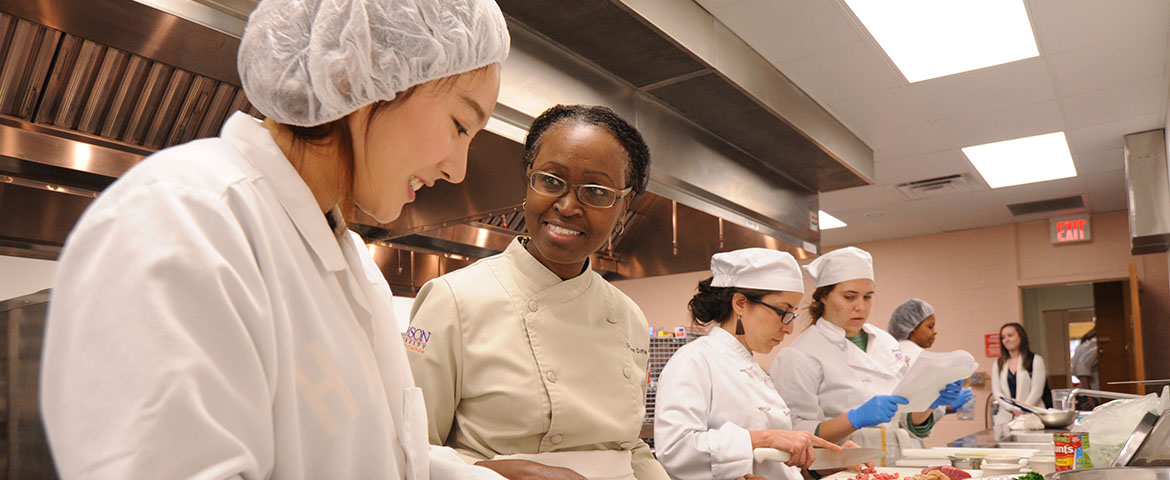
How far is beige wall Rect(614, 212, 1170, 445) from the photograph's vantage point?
7.67 m

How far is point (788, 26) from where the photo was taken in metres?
3.49

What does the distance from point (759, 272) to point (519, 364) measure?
1461 millimetres

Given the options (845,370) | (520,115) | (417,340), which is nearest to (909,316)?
(845,370)

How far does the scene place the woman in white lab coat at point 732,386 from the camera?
2018 mm

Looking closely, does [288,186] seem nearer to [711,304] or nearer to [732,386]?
[732,386]

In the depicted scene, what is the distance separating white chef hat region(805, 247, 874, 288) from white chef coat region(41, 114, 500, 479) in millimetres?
2899

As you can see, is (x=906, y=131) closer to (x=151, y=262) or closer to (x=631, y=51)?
(x=631, y=51)

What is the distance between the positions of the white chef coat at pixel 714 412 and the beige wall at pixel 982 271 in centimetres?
648

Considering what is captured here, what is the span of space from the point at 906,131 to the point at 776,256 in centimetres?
293

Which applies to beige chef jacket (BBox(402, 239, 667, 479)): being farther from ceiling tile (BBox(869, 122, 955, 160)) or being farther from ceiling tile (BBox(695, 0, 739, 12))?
ceiling tile (BBox(869, 122, 955, 160))

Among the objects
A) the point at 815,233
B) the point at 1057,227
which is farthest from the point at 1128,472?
the point at 1057,227

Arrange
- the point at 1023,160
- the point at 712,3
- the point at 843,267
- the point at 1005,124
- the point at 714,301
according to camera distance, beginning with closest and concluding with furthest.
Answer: the point at 714,301 → the point at 712,3 → the point at 843,267 → the point at 1005,124 → the point at 1023,160

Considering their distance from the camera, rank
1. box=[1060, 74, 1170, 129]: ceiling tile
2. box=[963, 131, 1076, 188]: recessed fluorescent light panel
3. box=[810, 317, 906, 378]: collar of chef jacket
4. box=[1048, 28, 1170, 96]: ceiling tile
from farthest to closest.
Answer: box=[963, 131, 1076, 188]: recessed fluorescent light panel → box=[1060, 74, 1170, 129]: ceiling tile → box=[1048, 28, 1170, 96]: ceiling tile → box=[810, 317, 906, 378]: collar of chef jacket

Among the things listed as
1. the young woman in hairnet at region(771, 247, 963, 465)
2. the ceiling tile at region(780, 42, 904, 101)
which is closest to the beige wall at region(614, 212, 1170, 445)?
the ceiling tile at region(780, 42, 904, 101)
